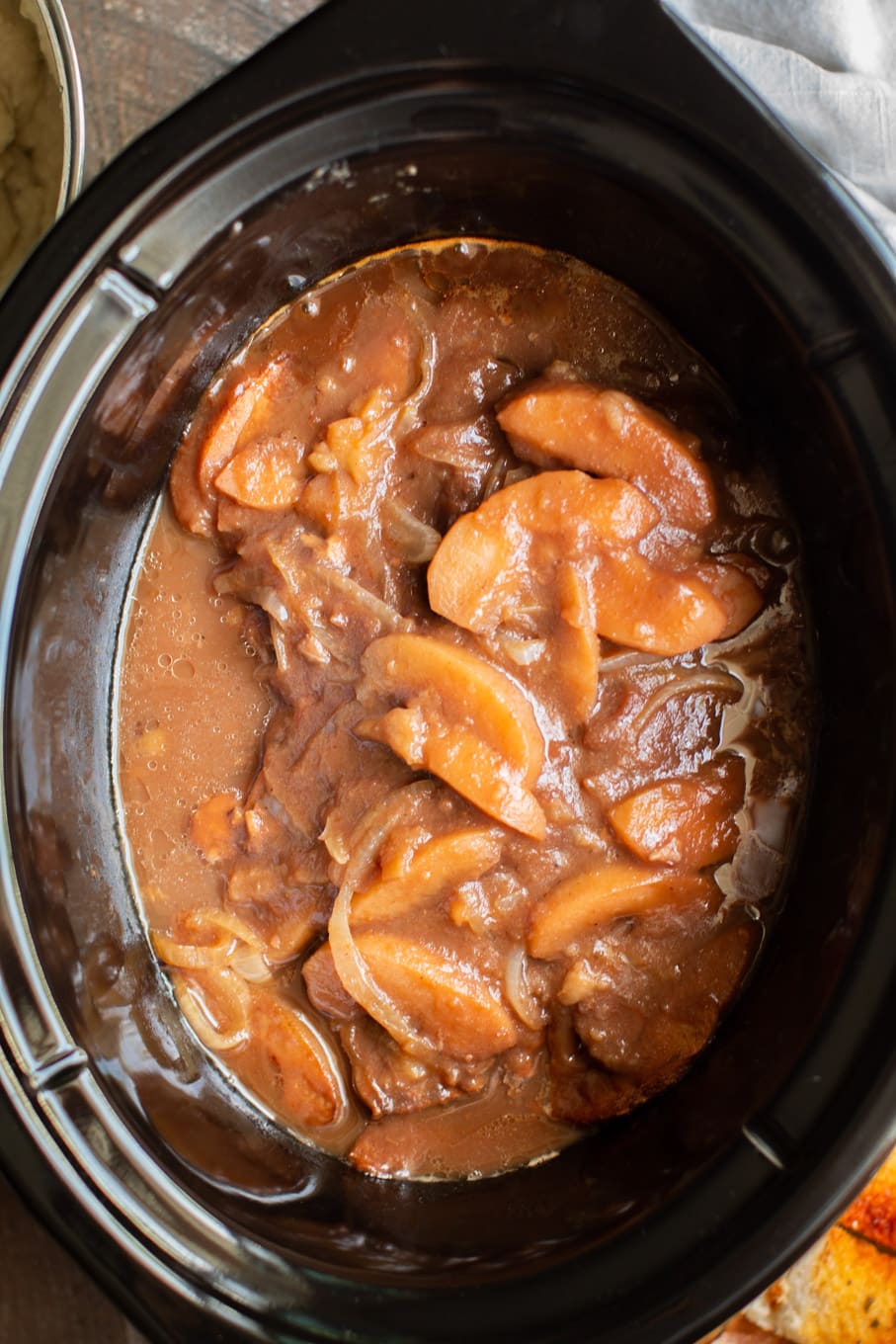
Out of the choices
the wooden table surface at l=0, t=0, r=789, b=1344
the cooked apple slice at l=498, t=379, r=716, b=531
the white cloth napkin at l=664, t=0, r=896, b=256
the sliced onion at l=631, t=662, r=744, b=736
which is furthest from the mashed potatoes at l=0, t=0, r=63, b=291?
the sliced onion at l=631, t=662, r=744, b=736

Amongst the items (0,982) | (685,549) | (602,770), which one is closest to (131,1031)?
(0,982)

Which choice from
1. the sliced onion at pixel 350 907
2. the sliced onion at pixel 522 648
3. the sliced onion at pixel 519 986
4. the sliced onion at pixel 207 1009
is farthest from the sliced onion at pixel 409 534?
the sliced onion at pixel 207 1009

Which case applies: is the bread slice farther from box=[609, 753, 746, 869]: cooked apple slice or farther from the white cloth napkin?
the white cloth napkin

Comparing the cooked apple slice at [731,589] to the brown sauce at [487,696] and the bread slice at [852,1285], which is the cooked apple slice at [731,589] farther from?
the bread slice at [852,1285]

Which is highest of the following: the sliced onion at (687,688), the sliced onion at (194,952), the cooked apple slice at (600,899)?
the sliced onion at (687,688)

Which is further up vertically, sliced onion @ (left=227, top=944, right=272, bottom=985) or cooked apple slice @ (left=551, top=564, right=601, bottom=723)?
cooked apple slice @ (left=551, top=564, right=601, bottom=723)
